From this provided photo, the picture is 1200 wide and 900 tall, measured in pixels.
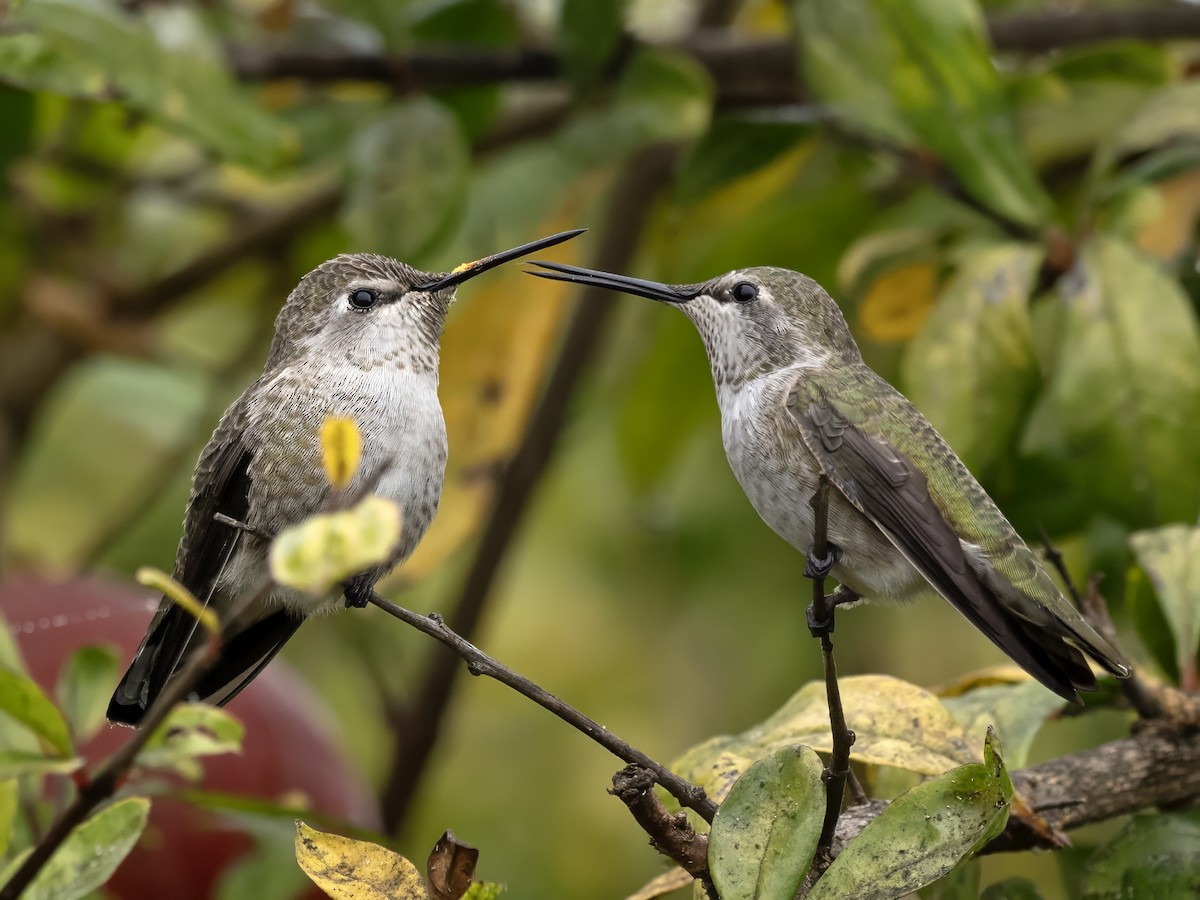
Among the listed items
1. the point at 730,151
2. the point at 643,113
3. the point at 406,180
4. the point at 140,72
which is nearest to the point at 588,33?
the point at 643,113

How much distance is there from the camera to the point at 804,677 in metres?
3.54

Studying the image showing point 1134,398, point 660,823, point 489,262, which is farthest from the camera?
point 1134,398

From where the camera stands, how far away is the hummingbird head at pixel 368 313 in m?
1.72

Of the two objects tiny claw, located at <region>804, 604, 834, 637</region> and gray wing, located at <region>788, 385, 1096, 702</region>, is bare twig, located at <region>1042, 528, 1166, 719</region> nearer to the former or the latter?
gray wing, located at <region>788, 385, 1096, 702</region>

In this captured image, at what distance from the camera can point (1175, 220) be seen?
2.75 m

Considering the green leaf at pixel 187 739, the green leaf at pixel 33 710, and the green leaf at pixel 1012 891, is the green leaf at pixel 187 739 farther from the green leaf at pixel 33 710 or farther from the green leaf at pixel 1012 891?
the green leaf at pixel 1012 891

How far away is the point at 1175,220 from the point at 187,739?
6.55ft

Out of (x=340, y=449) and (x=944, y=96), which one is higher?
(x=944, y=96)

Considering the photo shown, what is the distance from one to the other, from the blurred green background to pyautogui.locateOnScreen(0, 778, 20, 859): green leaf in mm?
841

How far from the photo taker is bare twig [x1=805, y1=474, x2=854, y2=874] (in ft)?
4.09

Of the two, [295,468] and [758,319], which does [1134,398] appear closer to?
[758,319]

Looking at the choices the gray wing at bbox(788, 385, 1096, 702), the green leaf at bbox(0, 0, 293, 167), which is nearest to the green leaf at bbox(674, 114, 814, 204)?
the green leaf at bbox(0, 0, 293, 167)

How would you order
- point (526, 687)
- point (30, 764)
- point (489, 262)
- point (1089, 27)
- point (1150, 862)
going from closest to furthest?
1. point (526, 687)
2. point (30, 764)
3. point (489, 262)
4. point (1150, 862)
5. point (1089, 27)

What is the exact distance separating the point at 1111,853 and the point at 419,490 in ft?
3.01
